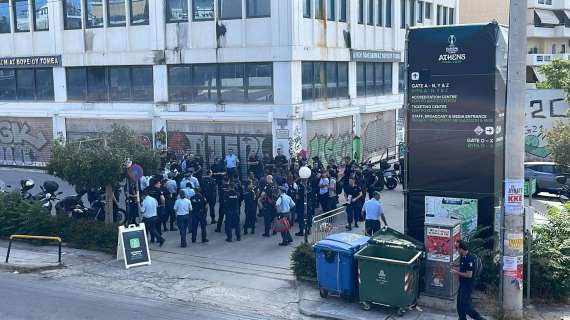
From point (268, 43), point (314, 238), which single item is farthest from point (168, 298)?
point (268, 43)

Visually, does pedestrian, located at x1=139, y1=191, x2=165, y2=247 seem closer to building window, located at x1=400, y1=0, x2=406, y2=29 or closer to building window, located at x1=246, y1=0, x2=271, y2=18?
building window, located at x1=246, y1=0, x2=271, y2=18

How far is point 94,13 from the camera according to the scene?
1219 inches

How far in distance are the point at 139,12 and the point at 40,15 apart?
20.8 ft

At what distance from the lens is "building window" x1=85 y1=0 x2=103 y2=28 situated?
101ft

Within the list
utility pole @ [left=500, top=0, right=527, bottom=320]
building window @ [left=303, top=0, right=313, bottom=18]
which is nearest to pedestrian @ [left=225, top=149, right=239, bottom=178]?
building window @ [left=303, top=0, right=313, bottom=18]

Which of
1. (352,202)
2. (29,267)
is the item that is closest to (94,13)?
(352,202)

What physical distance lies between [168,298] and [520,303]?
22.5ft

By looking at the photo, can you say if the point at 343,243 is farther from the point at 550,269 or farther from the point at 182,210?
the point at 182,210

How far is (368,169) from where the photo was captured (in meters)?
22.4

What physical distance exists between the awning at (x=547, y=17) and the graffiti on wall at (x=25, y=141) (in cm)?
4342

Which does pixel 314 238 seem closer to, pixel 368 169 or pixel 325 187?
pixel 325 187

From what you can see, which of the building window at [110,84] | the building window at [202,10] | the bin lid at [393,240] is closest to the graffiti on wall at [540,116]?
the building window at [202,10]

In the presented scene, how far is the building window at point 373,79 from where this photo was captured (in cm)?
3308

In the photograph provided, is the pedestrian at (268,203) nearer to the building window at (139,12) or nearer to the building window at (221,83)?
the building window at (221,83)
